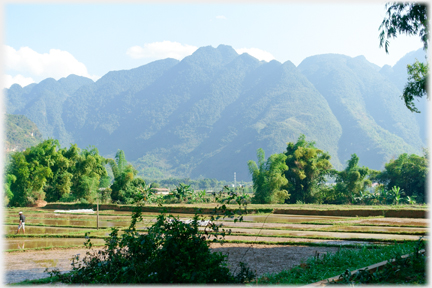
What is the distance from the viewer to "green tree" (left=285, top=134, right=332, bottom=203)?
129 feet

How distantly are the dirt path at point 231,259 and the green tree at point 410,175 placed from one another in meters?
28.2

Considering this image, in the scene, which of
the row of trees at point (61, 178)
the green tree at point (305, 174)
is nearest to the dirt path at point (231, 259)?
the row of trees at point (61, 178)

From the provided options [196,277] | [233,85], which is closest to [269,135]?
[233,85]

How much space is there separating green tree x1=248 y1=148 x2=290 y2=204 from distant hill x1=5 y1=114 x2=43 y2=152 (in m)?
68.3

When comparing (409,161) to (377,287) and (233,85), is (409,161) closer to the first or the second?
(377,287)

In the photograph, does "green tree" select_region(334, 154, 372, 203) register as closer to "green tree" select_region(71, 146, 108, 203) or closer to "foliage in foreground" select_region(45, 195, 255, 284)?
"green tree" select_region(71, 146, 108, 203)

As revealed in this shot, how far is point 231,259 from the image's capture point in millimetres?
9406

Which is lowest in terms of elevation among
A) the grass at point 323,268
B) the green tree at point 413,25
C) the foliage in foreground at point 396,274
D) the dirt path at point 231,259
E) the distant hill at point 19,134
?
the dirt path at point 231,259

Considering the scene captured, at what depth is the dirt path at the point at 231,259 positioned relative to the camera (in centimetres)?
825

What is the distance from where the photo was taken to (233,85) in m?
200

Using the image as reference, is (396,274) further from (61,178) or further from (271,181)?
(61,178)

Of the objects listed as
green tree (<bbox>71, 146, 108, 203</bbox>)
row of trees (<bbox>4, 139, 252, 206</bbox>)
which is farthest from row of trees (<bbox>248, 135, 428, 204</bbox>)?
green tree (<bbox>71, 146, 108, 203</bbox>)

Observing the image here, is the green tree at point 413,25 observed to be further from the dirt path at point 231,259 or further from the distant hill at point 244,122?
the distant hill at point 244,122

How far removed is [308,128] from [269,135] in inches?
660
